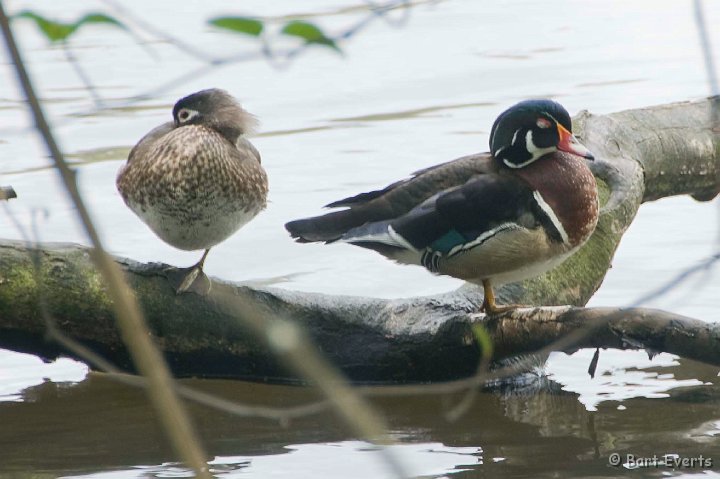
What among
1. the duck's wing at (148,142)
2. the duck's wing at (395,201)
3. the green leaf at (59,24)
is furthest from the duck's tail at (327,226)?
the green leaf at (59,24)

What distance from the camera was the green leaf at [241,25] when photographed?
104 cm

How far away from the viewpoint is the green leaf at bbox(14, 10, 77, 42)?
3.69 feet

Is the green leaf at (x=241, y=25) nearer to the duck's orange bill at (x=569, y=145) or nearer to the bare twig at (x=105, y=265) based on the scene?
the bare twig at (x=105, y=265)

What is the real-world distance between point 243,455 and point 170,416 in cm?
298

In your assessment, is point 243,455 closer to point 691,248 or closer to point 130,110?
point 691,248

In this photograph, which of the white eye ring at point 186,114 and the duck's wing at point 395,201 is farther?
the white eye ring at point 186,114

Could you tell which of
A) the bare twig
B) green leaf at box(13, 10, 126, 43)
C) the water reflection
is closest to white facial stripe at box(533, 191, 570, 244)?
the water reflection

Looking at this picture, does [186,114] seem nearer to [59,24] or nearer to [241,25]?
[59,24]

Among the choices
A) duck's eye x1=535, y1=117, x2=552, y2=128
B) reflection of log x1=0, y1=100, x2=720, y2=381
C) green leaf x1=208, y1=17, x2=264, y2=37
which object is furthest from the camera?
duck's eye x1=535, y1=117, x2=552, y2=128

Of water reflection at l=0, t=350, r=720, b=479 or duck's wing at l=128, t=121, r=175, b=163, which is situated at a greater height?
duck's wing at l=128, t=121, r=175, b=163

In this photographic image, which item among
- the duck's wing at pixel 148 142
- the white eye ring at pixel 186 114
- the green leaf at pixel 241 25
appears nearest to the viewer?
the green leaf at pixel 241 25

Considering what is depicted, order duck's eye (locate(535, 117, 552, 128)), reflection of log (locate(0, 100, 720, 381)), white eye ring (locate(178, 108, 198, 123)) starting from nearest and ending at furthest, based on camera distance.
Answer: reflection of log (locate(0, 100, 720, 381)), duck's eye (locate(535, 117, 552, 128)), white eye ring (locate(178, 108, 198, 123))

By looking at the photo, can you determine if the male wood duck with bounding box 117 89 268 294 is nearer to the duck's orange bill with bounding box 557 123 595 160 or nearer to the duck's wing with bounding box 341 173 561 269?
the duck's wing with bounding box 341 173 561 269

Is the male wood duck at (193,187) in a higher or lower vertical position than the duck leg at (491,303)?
higher
